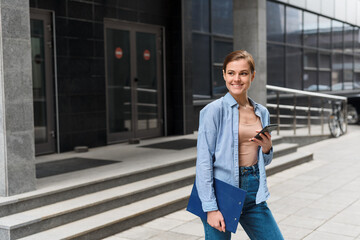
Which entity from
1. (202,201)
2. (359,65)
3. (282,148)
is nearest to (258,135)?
(202,201)

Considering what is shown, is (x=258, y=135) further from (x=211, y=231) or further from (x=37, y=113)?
(x=37, y=113)

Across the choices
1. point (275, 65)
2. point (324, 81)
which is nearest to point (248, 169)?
point (275, 65)

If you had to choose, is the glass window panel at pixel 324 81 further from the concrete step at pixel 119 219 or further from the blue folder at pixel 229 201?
the blue folder at pixel 229 201

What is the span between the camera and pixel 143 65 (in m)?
10.2

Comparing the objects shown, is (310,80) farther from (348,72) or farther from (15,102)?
(15,102)

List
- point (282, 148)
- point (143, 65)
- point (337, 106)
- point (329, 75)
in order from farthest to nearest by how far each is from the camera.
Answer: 1. point (329, 75)
2. point (337, 106)
3. point (143, 65)
4. point (282, 148)

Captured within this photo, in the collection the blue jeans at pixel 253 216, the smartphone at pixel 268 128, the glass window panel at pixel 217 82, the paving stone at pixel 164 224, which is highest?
the glass window panel at pixel 217 82

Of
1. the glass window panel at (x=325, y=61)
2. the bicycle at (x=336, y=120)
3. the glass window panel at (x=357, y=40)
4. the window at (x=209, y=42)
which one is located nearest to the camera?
the window at (x=209, y=42)

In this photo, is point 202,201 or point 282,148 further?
point 282,148

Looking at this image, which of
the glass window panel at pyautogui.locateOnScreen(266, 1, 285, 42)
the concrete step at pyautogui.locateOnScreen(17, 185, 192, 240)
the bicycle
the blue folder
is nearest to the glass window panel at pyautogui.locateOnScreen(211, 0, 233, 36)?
the glass window panel at pyautogui.locateOnScreen(266, 1, 285, 42)

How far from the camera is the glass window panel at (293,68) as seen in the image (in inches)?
651

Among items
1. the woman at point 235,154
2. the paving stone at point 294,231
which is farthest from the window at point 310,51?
the woman at point 235,154

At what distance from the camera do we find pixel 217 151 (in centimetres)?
274

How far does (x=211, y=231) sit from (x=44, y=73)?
5935 millimetres
